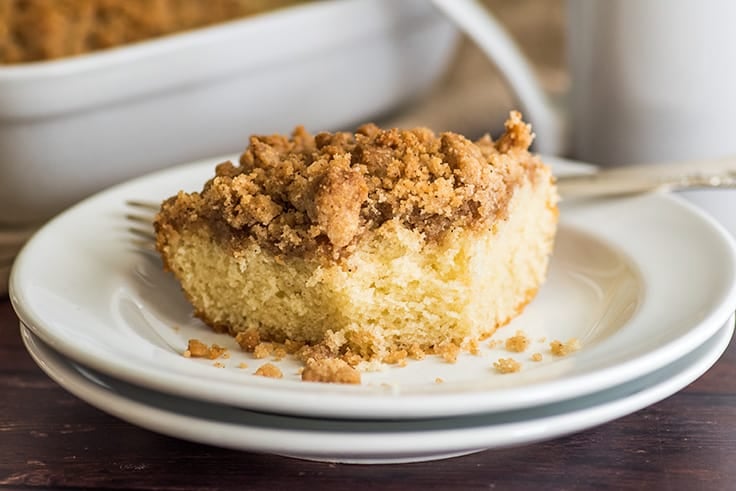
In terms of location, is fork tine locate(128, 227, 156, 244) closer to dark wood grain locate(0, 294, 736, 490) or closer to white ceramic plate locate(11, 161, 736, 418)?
white ceramic plate locate(11, 161, 736, 418)

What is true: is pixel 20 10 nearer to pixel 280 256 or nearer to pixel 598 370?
pixel 280 256

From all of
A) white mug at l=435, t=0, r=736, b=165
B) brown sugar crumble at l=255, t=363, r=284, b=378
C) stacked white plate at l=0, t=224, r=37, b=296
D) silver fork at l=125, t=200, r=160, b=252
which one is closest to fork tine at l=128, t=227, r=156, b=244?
silver fork at l=125, t=200, r=160, b=252

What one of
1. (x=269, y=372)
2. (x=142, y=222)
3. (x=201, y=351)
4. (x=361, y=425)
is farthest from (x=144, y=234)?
(x=361, y=425)

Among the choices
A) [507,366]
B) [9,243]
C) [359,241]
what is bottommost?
[9,243]

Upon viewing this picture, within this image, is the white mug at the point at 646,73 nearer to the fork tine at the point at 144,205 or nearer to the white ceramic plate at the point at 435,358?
the white ceramic plate at the point at 435,358

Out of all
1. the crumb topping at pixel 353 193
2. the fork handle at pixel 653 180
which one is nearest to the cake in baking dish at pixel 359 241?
the crumb topping at pixel 353 193

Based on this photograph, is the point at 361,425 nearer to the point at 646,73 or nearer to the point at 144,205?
the point at 144,205

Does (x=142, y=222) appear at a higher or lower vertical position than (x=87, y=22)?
lower
